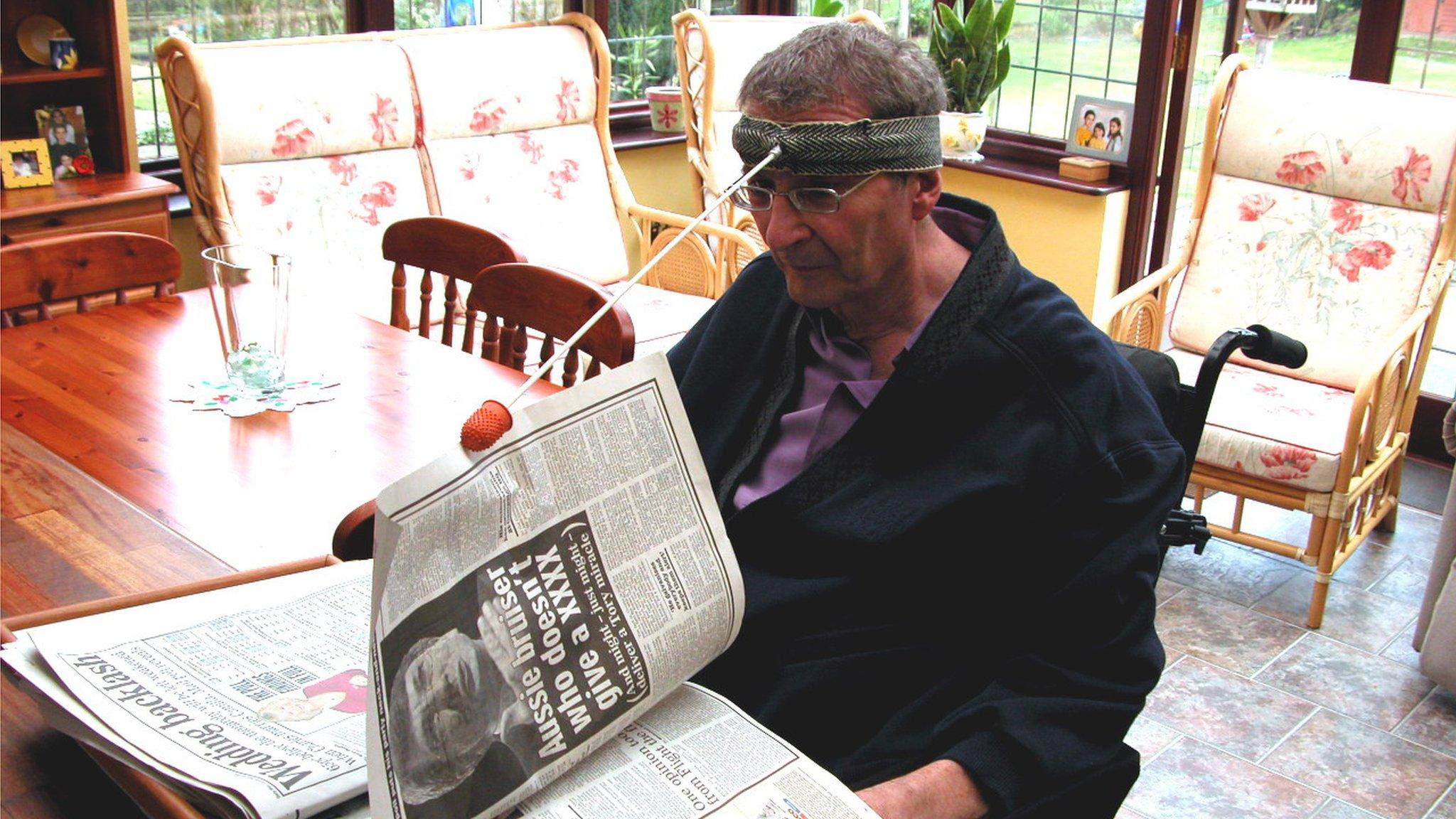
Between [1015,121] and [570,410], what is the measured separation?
156 inches

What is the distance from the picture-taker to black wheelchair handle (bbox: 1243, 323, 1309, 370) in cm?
168

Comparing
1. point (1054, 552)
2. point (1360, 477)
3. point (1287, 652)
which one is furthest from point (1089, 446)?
point (1360, 477)

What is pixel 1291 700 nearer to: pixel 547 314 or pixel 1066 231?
pixel 547 314

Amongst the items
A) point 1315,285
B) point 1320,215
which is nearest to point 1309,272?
point 1315,285

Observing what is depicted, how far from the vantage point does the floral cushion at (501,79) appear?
11.6 ft

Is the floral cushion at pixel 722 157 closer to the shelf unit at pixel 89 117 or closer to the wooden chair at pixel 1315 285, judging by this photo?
the wooden chair at pixel 1315 285

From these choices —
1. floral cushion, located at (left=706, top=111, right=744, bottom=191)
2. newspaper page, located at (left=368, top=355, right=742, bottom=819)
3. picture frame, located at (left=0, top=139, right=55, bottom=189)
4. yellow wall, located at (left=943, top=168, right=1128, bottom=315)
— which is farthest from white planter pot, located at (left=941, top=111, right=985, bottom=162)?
newspaper page, located at (left=368, top=355, right=742, bottom=819)

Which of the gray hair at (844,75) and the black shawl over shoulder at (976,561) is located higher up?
the gray hair at (844,75)

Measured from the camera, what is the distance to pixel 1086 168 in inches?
166

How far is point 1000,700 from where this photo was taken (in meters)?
1.14

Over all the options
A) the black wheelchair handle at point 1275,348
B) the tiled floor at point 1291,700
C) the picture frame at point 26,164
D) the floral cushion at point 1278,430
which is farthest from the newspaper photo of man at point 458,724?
the picture frame at point 26,164

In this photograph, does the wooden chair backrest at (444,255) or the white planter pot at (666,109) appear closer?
the wooden chair backrest at (444,255)

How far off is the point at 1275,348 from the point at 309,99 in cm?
246

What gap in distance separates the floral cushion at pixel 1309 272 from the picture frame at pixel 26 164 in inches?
111
